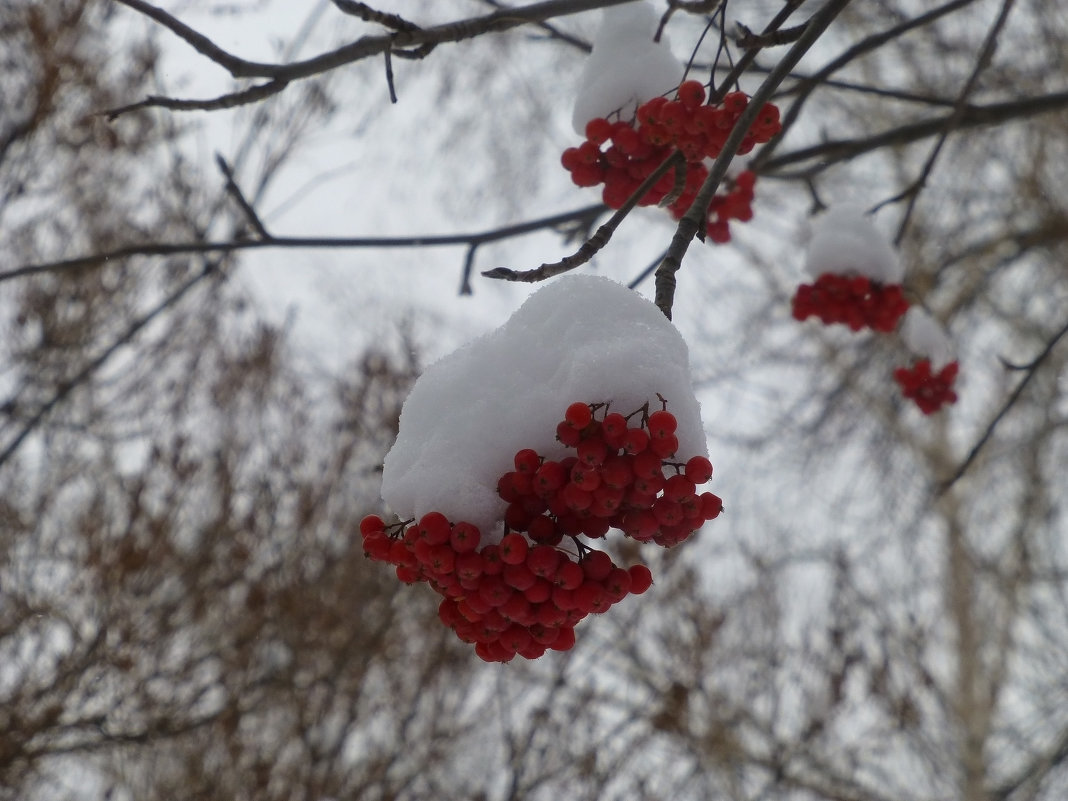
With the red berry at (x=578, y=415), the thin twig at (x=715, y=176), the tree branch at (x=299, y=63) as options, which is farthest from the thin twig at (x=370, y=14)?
the red berry at (x=578, y=415)

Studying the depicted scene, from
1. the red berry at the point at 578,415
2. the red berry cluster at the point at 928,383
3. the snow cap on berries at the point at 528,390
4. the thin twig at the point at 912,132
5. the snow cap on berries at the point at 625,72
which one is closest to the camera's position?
the red berry at the point at 578,415

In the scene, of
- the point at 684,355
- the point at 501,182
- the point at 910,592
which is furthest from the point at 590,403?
the point at 501,182

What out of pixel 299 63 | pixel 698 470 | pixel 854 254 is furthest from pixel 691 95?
pixel 854 254

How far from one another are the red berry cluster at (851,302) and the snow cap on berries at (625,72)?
0.89 m

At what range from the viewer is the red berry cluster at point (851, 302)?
8.49ft

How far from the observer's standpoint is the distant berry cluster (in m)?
1.07

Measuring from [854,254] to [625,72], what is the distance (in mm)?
1039

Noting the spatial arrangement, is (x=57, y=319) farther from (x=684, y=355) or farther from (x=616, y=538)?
(x=684, y=355)

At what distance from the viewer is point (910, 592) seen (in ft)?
23.6

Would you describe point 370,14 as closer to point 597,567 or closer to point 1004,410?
point 597,567

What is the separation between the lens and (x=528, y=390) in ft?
4.05

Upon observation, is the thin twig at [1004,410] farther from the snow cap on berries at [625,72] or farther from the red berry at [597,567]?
the red berry at [597,567]

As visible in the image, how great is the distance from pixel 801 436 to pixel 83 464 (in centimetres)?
616

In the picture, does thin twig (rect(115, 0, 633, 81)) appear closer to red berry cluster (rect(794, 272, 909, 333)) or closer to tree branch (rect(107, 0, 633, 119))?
tree branch (rect(107, 0, 633, 119))
